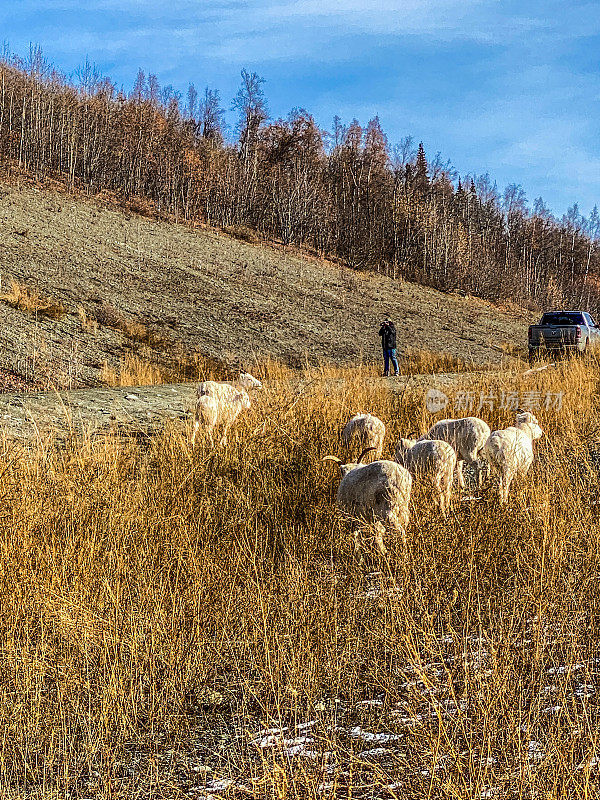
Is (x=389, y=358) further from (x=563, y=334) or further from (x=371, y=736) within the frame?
(x=371, y=736)

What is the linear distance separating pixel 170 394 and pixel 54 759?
9652mm

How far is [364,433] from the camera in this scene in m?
6.56

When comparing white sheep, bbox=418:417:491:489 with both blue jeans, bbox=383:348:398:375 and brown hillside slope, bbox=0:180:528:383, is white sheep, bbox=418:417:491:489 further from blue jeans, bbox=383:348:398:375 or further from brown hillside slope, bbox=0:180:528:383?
blue jeans, bbox=383:348:398:375

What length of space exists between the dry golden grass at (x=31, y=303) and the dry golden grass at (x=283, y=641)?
17193 millimetres

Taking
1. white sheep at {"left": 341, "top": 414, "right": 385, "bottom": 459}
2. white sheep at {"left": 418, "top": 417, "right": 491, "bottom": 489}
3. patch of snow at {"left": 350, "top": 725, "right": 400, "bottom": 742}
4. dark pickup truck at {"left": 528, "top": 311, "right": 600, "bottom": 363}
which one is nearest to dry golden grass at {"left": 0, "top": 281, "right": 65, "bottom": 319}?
dark pickup truck at {"left": 528, "top": 311, "right": 600, "bottom": 363}

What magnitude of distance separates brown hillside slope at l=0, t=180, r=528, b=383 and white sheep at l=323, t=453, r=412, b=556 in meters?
12.7

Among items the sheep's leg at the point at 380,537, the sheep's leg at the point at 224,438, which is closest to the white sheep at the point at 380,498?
the sheep's leg at the point at 380,537

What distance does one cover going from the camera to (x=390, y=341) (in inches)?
776

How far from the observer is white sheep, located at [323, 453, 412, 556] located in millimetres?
4480

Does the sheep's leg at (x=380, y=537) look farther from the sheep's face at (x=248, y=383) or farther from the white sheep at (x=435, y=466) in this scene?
Result: the sheep's face at (x=248, y=383)

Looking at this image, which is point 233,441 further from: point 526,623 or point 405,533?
point 526,623

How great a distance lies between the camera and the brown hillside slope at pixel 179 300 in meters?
21.4

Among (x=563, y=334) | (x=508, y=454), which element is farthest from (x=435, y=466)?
(x=563, y=334)

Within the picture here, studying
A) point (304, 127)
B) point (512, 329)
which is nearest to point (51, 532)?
point (512, 329)
